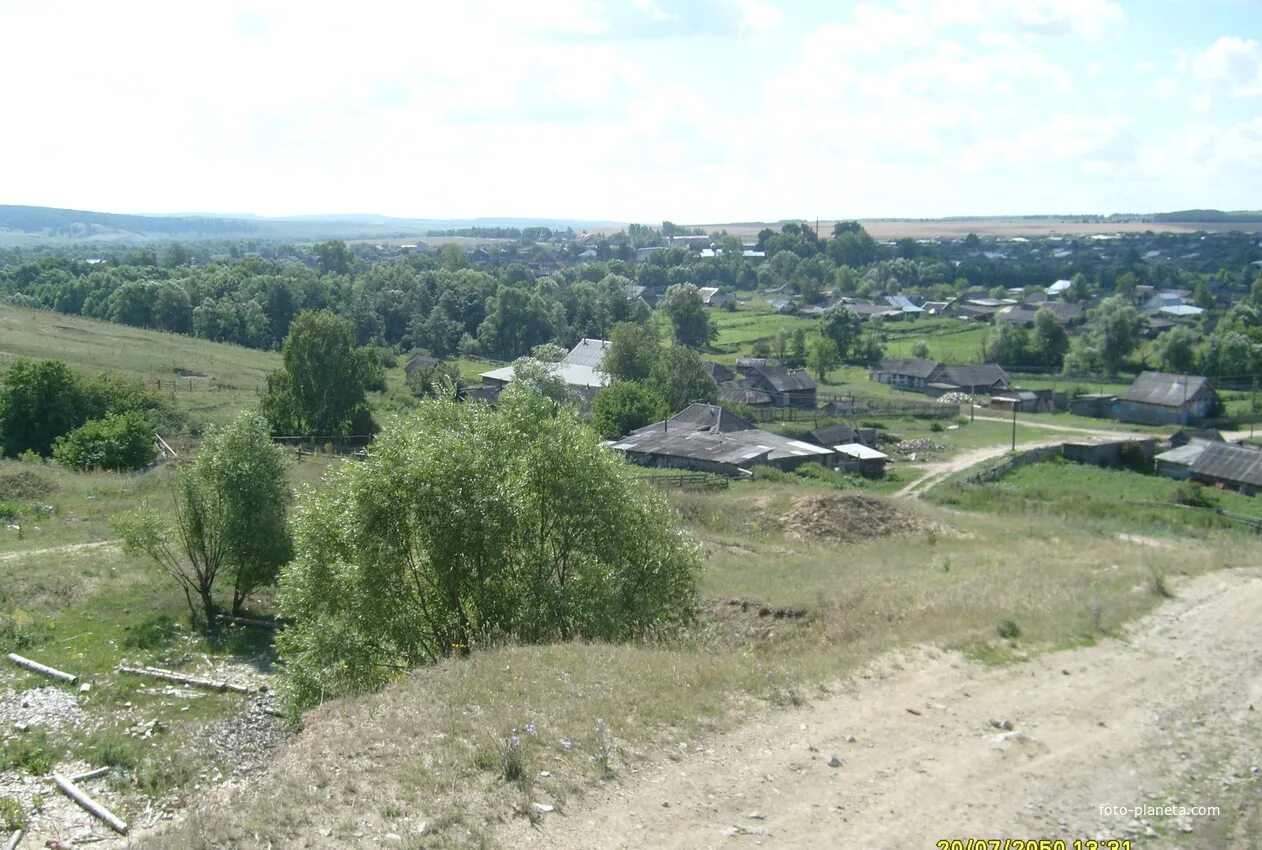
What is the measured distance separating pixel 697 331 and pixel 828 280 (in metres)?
62.6

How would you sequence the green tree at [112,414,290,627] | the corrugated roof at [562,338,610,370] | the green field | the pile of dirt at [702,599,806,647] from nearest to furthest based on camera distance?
the pile of dirt at [702,599,806,647] < the green tree at [112,414,290,627] < the green field < the corrugated roof at [562,338,610,370]

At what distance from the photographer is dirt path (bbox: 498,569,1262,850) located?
888 cm

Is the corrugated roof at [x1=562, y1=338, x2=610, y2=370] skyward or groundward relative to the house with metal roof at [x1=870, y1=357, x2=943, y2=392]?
skyward

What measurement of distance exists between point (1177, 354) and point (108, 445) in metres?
66.3

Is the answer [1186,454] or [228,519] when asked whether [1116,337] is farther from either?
[228,519]

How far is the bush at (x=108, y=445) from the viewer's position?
34688 millimetres

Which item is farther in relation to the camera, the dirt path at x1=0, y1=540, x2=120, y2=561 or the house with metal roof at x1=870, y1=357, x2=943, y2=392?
the house with metal roof at x1=870, y1=357, x2=943, y2=392

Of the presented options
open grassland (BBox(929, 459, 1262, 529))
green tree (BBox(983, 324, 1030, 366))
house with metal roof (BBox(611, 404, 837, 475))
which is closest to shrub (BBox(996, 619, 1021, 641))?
open grassland (BBox(929, 459, 1262, 529))

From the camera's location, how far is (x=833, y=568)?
945 inches

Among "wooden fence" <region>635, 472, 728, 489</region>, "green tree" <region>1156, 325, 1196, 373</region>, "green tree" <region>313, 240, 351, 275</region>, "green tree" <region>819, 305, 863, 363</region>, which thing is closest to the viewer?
"wooden fence" <region>635, 472, 728, 489</region>

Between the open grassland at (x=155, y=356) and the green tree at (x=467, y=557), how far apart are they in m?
30.2

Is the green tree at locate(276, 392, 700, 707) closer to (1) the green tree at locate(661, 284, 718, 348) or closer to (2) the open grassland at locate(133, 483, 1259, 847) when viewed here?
(2) the open grassland at locate(133, 483, 1259, 847)

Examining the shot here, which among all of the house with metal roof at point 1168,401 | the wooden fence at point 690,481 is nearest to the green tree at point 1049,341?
the house with metal roof at point 1168,401

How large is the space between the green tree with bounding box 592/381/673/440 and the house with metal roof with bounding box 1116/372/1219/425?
95.7ft
